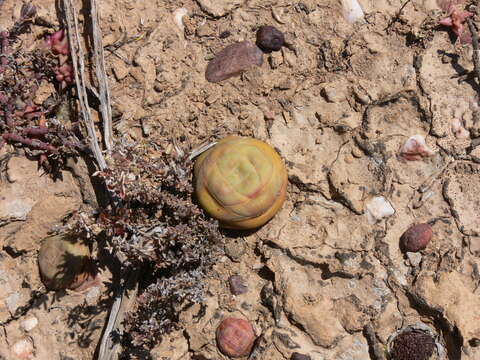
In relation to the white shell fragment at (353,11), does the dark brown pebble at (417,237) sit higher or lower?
lower

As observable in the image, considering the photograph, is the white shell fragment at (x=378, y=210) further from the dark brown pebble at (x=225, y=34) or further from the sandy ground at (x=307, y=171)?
the dark brown pebble at (x=225, y=34)

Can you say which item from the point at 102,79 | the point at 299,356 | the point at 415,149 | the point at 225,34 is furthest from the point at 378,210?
the point at 102,79

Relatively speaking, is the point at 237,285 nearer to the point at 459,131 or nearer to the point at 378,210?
the point at 378,210

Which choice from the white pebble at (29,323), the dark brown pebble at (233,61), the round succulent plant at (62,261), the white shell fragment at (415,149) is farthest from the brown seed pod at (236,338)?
the dark brown pebble at (233,61)

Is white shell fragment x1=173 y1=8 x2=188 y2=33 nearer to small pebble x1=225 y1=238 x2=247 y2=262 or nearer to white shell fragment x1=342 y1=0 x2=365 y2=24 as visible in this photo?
white shell fragment x1=342 y1=0 x2=365 y2=24

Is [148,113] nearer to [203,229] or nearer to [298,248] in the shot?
[203,229]

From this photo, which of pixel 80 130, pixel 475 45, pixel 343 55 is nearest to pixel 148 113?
pixel 80 130
